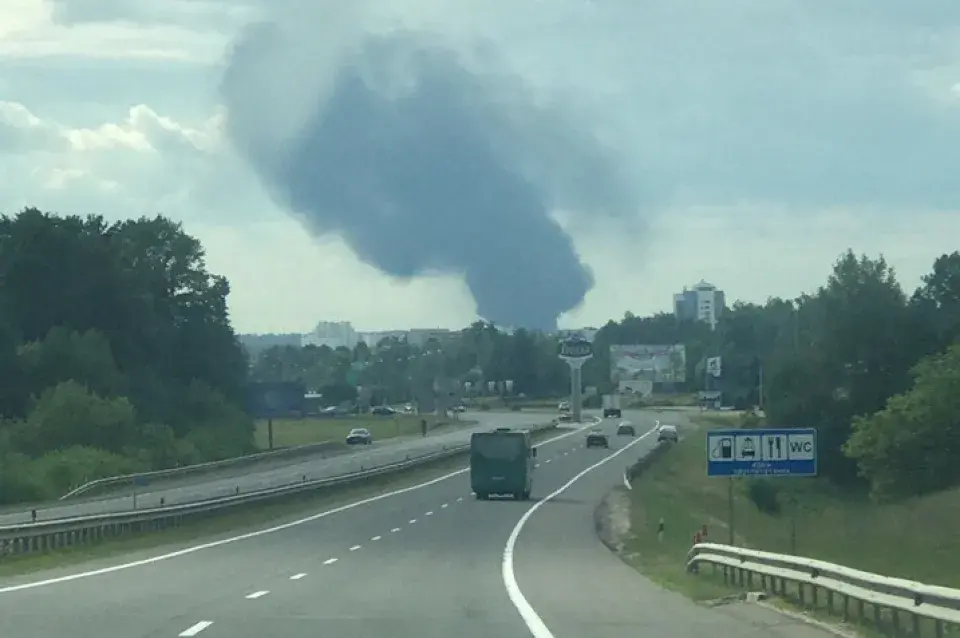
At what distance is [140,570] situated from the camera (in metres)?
29.4

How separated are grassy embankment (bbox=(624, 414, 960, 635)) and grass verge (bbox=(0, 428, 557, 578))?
11.3m

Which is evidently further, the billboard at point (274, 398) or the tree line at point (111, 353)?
the billboard at point (274, 398)

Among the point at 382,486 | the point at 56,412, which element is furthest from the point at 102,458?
the point at 382,486

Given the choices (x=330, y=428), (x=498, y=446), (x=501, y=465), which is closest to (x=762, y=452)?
(x=498, y=446)

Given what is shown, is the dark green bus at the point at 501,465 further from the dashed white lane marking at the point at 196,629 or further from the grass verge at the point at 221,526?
the dashed white lane marking at the point at 196,629

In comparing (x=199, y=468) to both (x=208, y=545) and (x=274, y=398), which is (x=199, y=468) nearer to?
(x=274, y=398)

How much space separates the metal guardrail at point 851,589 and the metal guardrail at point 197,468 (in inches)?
1940

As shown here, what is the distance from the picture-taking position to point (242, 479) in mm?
84250

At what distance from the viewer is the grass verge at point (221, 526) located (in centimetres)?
3303

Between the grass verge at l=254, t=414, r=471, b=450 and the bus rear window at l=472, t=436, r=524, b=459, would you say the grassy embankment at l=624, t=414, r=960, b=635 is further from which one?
the grass verge at l=254, t=414, r=471, b=450

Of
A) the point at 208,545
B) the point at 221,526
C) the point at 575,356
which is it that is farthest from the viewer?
the point at 575,356

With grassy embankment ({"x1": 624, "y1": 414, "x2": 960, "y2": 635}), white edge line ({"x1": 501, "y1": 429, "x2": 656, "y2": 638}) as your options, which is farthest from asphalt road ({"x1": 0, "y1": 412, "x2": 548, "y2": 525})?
grassy embankment ({"x1": 624, "y1": 414, "x2": 960, "y2": 635})

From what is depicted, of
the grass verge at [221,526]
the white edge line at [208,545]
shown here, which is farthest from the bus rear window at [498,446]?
the grass verge at [221,526]

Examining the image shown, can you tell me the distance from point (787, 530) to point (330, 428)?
10884 centimetres
